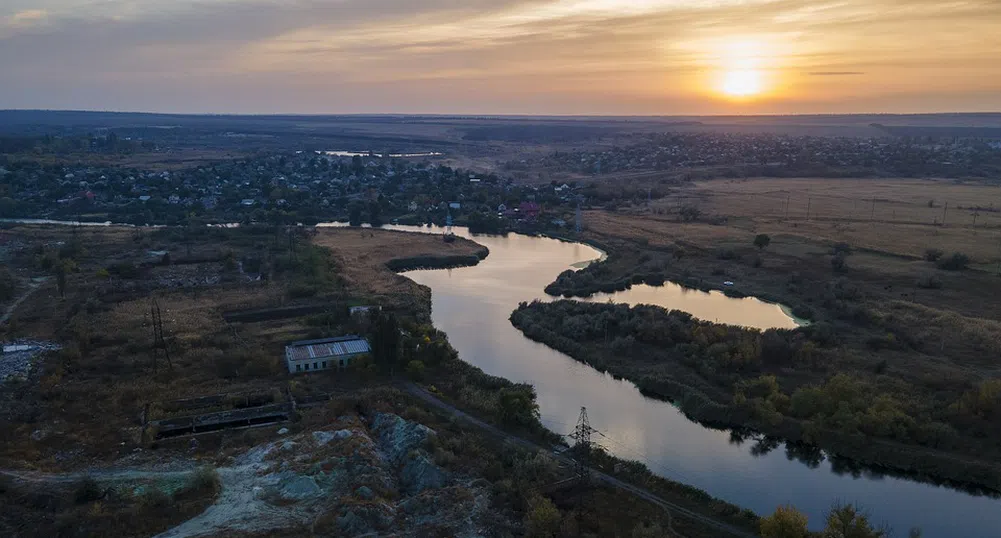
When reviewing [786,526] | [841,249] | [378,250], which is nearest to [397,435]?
[786,526]

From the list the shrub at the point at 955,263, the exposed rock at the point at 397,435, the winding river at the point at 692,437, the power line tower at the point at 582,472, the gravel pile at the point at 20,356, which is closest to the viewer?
the power line tower at the point at 582,472

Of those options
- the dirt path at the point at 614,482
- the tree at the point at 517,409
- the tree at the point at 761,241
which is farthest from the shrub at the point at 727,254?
the dirt path at the point at 614,482

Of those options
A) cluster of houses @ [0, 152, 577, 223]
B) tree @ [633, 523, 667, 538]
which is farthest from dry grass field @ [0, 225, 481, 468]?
tree @ [633, 523, 667, 538]

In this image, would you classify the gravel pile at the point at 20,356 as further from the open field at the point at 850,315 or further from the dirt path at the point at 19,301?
the open field at the point at 850,315

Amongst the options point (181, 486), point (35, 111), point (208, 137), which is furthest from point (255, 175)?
point (35, 111)

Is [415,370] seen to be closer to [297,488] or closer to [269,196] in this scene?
[297,488]

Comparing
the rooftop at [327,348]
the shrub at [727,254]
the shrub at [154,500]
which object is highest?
the shrub at [727,254]

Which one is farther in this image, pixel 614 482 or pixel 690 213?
pixel 690 213
